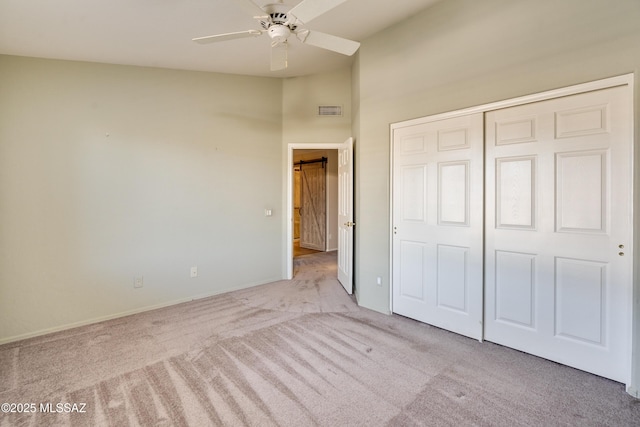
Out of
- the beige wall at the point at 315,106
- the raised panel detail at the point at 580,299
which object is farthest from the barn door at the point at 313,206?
the raised panel detail at the point at 580,299

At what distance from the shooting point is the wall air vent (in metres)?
4.34

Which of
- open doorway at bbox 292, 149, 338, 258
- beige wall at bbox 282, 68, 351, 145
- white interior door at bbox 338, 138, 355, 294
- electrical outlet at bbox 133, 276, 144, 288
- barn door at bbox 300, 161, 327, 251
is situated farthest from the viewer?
barn door at bbox 300, 161, 327, 251

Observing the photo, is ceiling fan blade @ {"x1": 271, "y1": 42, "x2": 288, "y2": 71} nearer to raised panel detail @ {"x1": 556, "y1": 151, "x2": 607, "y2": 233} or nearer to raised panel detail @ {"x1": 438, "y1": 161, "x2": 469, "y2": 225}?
raised panel detail @ {"x1": 438, "y1": 161, "x2": 469, "y2": 225}

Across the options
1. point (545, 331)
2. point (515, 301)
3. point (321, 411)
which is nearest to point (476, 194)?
point (515, 301)

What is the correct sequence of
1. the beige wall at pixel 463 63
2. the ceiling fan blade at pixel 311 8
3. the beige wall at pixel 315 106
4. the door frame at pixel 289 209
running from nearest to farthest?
1. the ceiling fan blade at pixel 311 8
2. the beige wall at pixel 463 63
3. the beige wall at pixel 315 106
4. the door frame at pixel 289 209

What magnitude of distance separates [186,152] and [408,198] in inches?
109

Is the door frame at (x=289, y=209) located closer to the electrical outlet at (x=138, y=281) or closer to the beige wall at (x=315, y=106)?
the beige wall at (x=315, y=106)

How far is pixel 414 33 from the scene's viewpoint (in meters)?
2.93

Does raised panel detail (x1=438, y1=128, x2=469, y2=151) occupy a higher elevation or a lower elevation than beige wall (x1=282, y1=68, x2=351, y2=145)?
lower

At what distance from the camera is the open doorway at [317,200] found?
7.27 metres

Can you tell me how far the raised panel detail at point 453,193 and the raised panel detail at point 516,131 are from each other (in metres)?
0.34

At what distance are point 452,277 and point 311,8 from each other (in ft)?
8.12

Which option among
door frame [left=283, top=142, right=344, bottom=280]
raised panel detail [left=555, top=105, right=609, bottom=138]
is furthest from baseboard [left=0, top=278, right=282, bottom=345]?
raised panel detail [left=555, top=105, right=609, bottom=138]

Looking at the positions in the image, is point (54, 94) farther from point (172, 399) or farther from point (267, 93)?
point (172, 399)
